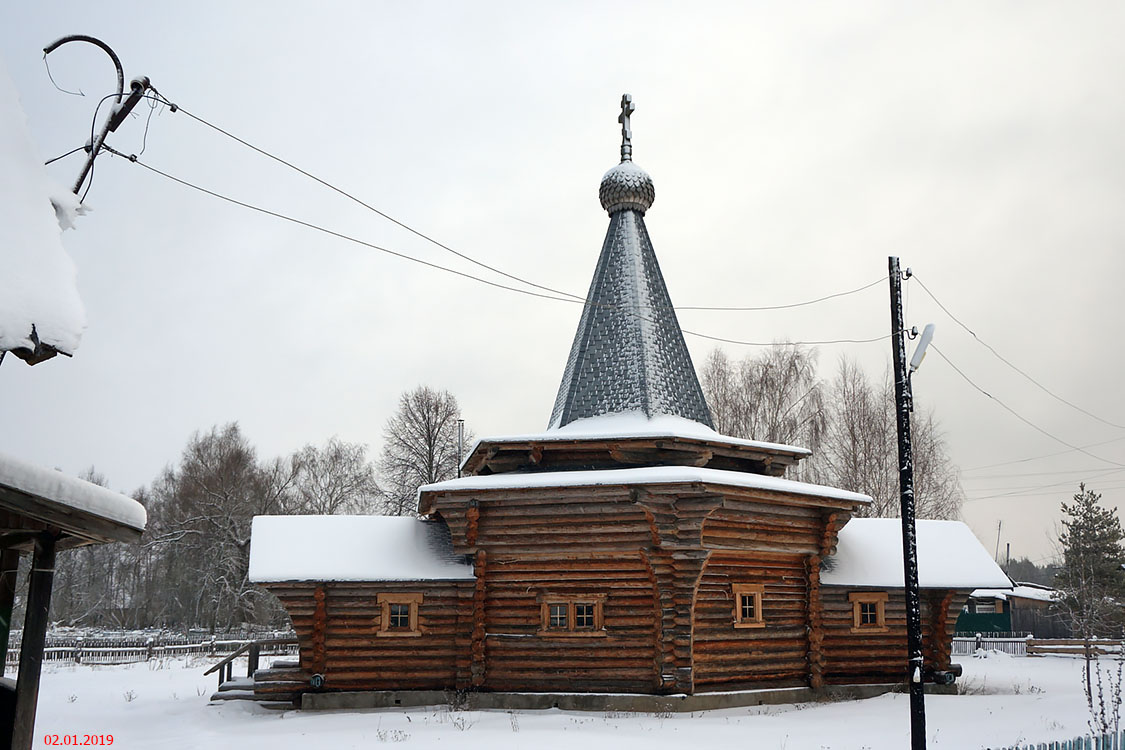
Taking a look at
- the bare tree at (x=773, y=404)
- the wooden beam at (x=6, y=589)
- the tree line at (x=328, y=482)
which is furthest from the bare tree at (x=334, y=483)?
the wooden beam at (x=6, y=589)

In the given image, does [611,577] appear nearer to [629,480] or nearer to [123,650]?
[629,480]

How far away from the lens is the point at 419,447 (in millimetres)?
37750

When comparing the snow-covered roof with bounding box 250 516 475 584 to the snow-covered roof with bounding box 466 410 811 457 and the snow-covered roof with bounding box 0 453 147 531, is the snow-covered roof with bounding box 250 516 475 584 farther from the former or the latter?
the snow-covered roof with bounding box 0 453 147 531

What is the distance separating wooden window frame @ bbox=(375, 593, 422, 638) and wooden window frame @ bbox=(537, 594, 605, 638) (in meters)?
2.11

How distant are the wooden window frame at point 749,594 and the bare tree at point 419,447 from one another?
2304cm

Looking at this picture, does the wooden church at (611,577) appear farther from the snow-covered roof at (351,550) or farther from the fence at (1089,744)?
the fence at (1089,744)

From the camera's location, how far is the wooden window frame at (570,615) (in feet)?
46.6

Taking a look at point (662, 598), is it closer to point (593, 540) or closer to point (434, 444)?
point (593, 540)

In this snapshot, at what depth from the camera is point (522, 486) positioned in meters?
14.0

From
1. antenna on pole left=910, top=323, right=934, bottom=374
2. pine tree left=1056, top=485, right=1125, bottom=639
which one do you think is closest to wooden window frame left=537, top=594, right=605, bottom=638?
antenna on pole left=910, top=323, right=934, bottom=374

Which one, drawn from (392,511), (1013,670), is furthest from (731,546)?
(392,511)

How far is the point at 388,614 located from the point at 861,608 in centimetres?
835

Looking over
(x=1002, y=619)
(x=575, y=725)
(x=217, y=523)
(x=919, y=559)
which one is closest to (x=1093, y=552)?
(x=1002, y=619)

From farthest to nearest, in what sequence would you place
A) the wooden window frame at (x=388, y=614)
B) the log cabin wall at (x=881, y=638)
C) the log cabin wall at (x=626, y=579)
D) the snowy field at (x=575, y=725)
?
the log cabin wall at (x=881, y=638) < the wooden window frame at (x=388, y=614) < the log cabin wall at (x=626, y=579) < the snowy field at (x=575, y=725)
